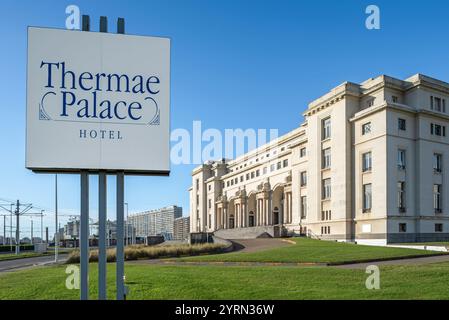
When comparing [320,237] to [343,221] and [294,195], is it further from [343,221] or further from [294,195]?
[294,195]

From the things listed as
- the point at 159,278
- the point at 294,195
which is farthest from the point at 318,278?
the point at 294,195

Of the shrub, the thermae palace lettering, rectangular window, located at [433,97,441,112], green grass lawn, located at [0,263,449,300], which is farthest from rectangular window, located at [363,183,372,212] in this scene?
the thermae palace lettering

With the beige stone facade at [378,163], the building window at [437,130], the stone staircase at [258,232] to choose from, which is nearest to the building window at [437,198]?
the beige stone facade at [378,163]

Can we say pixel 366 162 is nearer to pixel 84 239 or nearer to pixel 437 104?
pixel 437 104

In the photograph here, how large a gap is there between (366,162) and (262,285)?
127ft

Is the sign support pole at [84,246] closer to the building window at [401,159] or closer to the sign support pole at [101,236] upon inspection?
the sign support pole at [101,236]

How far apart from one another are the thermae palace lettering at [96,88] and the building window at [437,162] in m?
48.2

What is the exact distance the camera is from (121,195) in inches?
423

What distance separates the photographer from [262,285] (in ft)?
49.4

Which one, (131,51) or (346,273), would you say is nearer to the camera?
(131,51)

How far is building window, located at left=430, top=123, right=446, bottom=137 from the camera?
50625 mm
